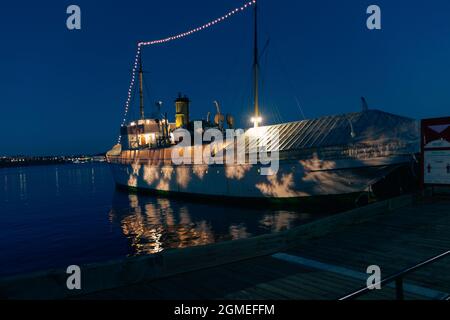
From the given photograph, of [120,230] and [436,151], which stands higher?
[436,151]

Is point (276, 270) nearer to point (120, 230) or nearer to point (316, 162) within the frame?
point (316, 162)

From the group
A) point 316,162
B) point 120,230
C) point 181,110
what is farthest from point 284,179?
point 181,110

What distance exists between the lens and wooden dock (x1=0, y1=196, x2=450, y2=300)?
21.1 feet

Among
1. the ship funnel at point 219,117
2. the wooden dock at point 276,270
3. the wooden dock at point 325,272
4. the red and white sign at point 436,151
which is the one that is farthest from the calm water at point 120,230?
the ship funnel at point 219,117

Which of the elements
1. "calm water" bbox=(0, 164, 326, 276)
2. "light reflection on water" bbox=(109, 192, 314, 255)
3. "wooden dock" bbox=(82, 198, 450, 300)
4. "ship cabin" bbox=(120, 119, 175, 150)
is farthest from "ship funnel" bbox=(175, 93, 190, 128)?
"wooden dock" bbox=(82, 198, 450, 300)

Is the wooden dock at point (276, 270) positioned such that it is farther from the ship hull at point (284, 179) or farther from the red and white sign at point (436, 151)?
the ship hull at point (284, 179)

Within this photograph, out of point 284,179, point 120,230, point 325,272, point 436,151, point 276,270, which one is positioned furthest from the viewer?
point 284,179

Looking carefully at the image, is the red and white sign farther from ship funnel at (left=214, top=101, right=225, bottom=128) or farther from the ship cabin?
the ship cabin

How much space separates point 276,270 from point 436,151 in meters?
11.8

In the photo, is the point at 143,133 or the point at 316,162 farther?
the point at 143,133

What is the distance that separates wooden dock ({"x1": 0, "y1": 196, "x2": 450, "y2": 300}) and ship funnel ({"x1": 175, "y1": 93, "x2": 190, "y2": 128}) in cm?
4277

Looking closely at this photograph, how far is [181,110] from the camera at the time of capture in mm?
51781

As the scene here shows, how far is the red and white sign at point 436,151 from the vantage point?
49.8ft
